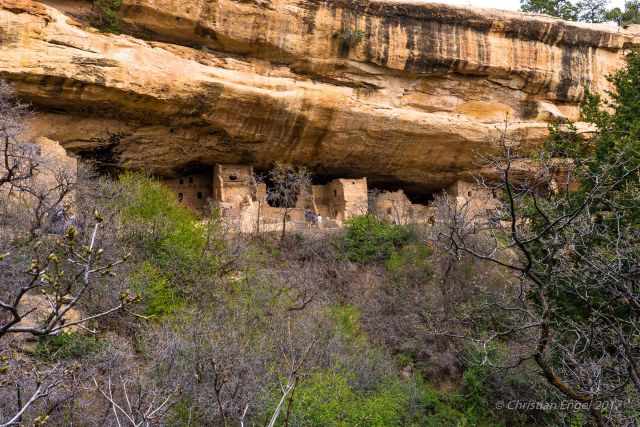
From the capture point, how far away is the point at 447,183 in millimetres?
17469

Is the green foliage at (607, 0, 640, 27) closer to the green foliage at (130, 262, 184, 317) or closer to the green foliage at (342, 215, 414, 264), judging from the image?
the green foliage at (342, 215, 414, 264)

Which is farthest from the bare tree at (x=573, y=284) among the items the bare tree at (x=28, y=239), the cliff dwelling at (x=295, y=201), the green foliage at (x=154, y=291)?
the cliff dwelling at (x=295, y=201)

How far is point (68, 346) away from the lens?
7512mm

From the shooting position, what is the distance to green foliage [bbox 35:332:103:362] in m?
7.38

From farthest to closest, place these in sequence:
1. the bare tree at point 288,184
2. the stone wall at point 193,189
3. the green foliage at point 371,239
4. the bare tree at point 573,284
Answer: the stone wall at point 193,189 < the bare tree at point 288,184 < the green foliage at point 371,239 < the bare tree at point 573,284

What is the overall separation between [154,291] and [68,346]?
6.36 feet

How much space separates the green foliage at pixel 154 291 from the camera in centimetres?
905

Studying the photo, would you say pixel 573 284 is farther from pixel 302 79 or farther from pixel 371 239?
pixel 302 79

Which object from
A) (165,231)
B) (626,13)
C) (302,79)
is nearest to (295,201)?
(302,79)

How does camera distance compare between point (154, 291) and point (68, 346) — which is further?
point (154, 291)

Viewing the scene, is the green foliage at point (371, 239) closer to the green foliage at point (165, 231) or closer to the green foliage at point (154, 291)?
the green foliage at point (165, 231)

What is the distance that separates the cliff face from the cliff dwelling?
0.46 meters

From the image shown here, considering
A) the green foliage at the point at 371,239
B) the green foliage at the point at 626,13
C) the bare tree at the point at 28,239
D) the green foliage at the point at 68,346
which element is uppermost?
the green foliage at the point at 626,13

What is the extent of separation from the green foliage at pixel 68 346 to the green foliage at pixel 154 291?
1.21 m
